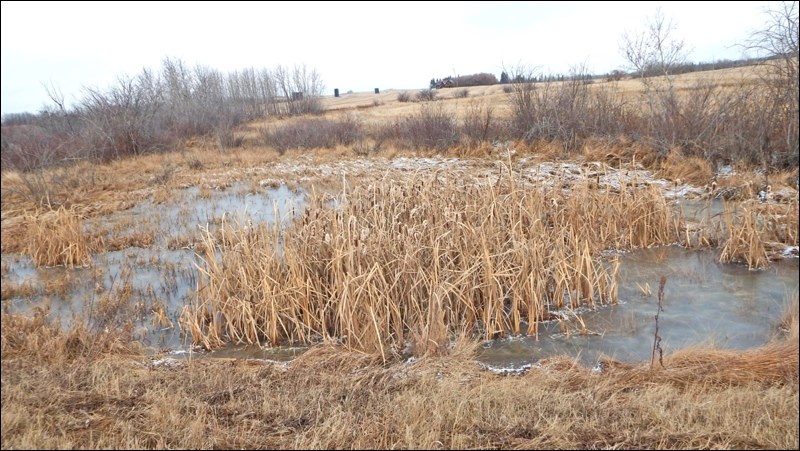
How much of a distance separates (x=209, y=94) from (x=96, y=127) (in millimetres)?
19979

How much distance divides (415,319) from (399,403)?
Answer: 1908mm

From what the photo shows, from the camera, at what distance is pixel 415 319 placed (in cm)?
555

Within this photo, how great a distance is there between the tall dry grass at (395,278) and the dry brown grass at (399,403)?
29.6 inches

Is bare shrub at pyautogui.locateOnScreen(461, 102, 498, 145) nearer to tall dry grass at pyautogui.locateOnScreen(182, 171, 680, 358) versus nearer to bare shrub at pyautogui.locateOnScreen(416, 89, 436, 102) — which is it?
bare shrub at pyautogui.locateOnScreen(416, 89, 436, 102)

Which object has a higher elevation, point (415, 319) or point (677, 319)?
point (415, 319)

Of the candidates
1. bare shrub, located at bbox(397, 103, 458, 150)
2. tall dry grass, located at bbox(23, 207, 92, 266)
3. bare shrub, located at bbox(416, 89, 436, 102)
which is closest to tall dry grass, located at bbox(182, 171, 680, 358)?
tall dry grass, located at bbox(23, 207, 92, 266)

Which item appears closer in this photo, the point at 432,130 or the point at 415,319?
the point at 415,319

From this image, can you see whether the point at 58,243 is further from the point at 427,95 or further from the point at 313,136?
the point at 313,136

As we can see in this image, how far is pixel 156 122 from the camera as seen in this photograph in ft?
90.4

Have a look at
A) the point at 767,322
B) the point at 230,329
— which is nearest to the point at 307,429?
the point at 230,329

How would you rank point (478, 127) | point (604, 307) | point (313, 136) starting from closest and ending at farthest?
point (604, 307), point (478, 127), point (313, 136)

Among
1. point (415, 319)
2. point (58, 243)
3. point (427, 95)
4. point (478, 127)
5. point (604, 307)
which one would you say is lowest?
point (604, 307)

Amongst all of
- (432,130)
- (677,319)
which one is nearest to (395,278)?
(677,319)

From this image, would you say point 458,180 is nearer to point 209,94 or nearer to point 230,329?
point 230,329
